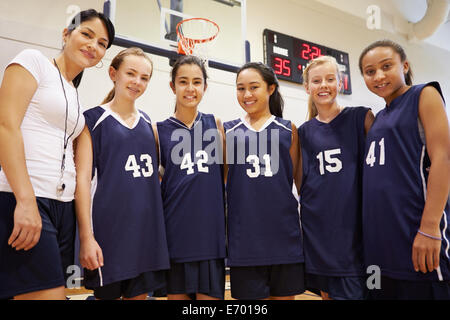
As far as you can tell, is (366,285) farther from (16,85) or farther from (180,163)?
(16,85)

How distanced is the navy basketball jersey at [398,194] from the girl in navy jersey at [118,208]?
3.21 feet

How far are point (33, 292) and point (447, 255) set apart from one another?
160 centimetres

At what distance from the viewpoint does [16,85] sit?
1.23 metres

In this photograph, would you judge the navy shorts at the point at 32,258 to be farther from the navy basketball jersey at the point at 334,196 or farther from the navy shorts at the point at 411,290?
the navy shorts at the point at 411,290

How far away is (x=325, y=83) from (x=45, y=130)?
4.53ft

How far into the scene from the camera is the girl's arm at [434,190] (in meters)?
1.38

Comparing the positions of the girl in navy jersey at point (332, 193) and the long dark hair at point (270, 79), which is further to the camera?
the long dark hair at point (270, 79)

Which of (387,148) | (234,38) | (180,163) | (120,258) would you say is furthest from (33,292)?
(234,38)

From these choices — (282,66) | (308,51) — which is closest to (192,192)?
(282,66)

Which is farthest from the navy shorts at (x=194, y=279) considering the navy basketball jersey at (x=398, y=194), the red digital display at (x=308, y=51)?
the red digital display at (x=308, y=51)

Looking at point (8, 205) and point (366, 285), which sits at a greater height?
point (8, 205)

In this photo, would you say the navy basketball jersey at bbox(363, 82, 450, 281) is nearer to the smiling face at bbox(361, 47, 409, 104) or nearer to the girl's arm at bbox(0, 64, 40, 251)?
the smiling face at bbox(361, 47, 409, 104)

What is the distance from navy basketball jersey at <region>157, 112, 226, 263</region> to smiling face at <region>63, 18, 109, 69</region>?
1.66 ft

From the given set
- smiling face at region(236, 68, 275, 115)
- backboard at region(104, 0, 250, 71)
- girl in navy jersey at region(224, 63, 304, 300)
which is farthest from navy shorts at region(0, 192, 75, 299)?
backboard at region(104, 0, 250, 71)
